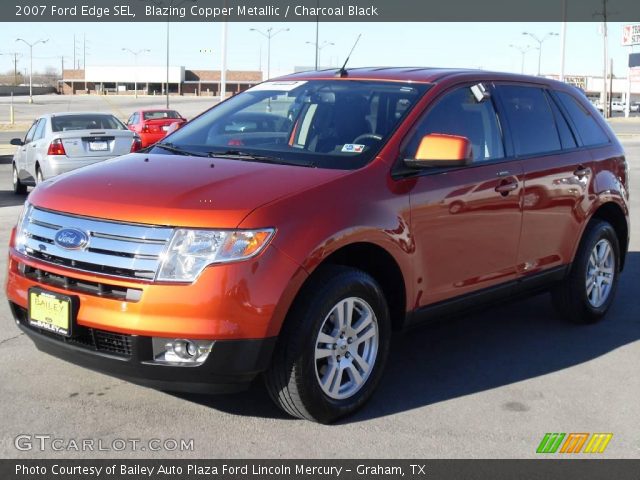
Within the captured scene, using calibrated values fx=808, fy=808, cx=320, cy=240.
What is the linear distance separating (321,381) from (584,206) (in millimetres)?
2955

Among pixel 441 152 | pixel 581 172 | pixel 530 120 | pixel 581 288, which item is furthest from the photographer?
pixel 581 288

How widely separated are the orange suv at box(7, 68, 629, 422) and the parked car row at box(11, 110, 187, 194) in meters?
8.56

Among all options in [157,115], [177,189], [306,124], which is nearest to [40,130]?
[306,124]

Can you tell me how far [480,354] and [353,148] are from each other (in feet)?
6.02

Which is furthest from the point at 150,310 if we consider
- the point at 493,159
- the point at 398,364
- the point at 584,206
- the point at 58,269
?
the point at 584,206

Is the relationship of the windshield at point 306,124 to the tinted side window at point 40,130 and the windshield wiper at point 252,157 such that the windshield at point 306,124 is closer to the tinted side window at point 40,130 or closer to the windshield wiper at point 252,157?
the windshield wiper at point 252,157

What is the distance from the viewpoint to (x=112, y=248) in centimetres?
379

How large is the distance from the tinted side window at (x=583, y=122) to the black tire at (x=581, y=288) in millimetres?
661

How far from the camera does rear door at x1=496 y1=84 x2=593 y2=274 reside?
551cm

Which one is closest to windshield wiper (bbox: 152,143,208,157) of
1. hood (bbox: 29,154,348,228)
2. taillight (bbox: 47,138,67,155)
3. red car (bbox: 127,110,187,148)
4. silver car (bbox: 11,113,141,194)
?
hood (bbox: 29,154,348,228)

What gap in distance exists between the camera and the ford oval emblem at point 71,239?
12.7 ft

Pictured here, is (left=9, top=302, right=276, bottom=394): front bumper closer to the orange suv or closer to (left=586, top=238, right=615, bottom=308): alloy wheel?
the orange suv

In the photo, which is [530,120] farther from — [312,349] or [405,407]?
[312,349]
